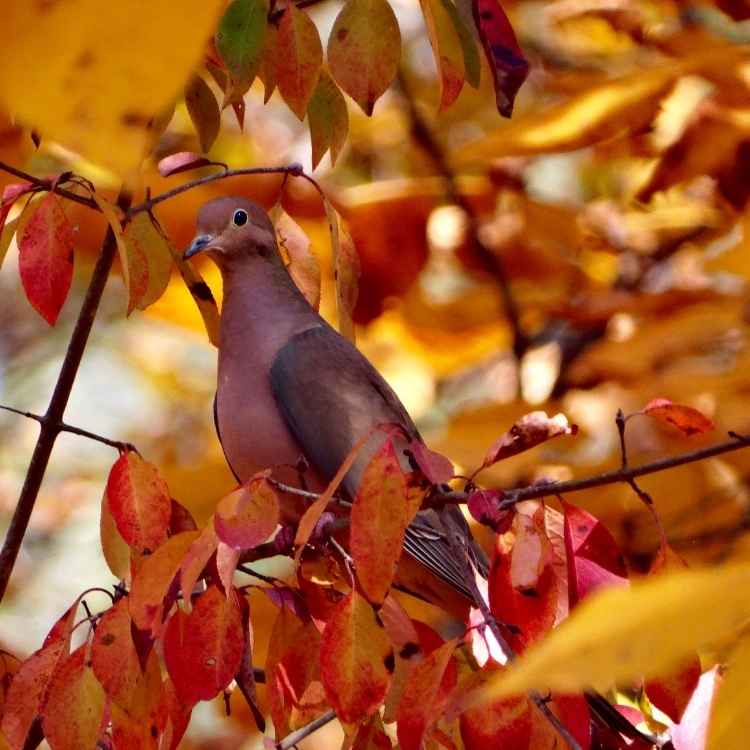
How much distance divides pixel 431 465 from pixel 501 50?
0.49 metres

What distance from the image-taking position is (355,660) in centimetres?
136

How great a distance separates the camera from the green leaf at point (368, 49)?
4.91 feet

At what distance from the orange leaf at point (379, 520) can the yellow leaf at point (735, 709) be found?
0.64 m

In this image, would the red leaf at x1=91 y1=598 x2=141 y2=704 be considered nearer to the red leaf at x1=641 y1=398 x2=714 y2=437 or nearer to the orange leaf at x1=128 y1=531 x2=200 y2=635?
the orange leaf at x1=128 y1=531 x2=200 y2=635

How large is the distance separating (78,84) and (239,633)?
34.4 inches

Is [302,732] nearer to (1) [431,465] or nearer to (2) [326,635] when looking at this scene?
(2) [326,635]

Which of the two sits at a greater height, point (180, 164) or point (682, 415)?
point (180, 164)

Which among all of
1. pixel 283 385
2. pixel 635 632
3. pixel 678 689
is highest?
pixel 635 632

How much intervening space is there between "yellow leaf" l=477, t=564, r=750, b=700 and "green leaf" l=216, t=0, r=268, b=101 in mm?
985

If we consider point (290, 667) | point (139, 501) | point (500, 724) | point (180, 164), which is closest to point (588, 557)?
point (500, 724)

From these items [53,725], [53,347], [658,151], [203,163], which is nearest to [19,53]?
[53,725]

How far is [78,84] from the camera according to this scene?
0.70 meters

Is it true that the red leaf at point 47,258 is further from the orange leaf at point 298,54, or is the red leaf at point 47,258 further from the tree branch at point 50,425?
the orange leaf at point 298,54

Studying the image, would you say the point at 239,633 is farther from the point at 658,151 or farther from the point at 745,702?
the point at 658,151
